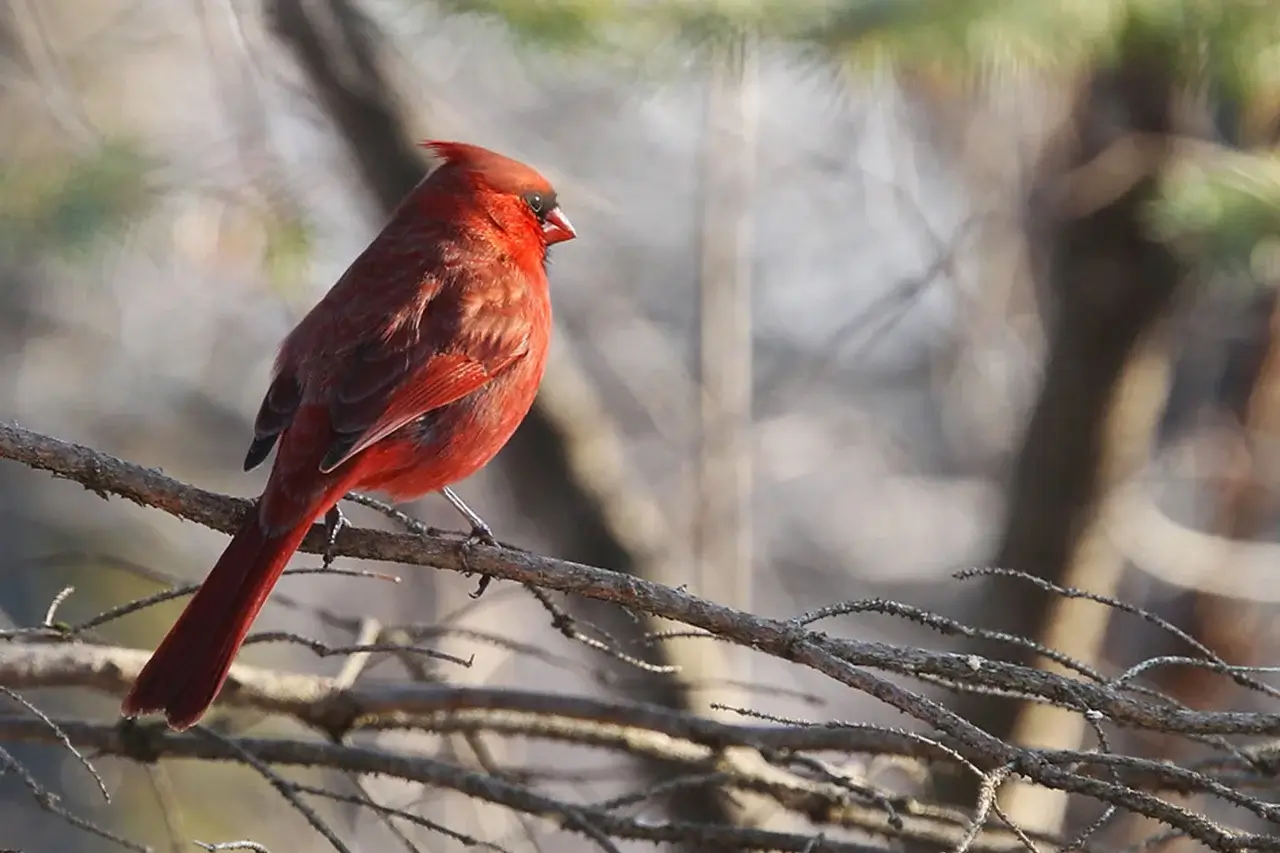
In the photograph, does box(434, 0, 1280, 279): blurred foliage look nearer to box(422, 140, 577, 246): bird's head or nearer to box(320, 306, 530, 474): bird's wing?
box(422, 140, 577, 246): bird's head

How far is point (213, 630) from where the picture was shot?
233cm

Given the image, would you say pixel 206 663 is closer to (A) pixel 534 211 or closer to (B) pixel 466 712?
(B) pixel 466 712

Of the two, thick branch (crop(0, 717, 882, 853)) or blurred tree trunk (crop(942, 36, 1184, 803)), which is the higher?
blurred tree trunk (crop(942, 36, 1184, 803))

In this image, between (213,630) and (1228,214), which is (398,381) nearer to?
(213,630)

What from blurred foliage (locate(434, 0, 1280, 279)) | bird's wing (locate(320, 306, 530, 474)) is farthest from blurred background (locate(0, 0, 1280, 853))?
bird's wing (locate(320, 306, 530, 474))

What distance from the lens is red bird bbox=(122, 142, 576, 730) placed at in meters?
2.34

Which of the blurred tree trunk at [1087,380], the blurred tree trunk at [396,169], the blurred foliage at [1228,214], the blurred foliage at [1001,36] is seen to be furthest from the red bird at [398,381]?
the blurred tree trunk at [1087,380]

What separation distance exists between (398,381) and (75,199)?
1237mm

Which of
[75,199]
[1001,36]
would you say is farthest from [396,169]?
[1001,36]

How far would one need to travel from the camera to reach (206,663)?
228 cm

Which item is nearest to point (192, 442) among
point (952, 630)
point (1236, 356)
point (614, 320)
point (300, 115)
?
point (614, 320)

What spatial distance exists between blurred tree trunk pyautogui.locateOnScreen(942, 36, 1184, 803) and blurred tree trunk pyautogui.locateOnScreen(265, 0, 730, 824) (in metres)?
1.02

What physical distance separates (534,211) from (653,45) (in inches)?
16.2

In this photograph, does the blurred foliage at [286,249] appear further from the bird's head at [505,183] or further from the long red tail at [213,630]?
the long red tail at [213,630]
